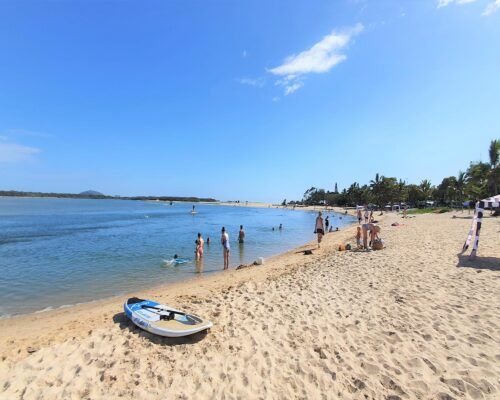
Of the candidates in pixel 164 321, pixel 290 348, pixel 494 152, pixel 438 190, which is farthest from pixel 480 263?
pixel 438 190

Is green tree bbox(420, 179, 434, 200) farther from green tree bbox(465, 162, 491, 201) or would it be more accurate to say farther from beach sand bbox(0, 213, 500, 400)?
beach sand bbox(0, 213, 500, 400)

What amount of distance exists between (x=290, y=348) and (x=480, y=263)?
869 centimetres

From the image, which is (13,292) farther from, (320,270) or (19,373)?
(320,270)

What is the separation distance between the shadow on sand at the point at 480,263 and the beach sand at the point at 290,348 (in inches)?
49.5

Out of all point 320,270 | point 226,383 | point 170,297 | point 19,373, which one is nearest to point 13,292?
point 170,297

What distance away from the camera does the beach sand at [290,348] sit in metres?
4.13

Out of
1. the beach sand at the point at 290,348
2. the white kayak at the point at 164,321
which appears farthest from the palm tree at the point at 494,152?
the white kayak at the point at 164,321

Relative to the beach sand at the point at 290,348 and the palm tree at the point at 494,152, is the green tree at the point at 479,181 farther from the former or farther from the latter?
the beach sand at the point at 290,348

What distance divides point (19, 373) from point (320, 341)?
5.18 metres

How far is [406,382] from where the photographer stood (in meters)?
4.05

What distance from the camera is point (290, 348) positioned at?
515cm

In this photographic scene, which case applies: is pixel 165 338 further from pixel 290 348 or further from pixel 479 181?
pixel 479 181

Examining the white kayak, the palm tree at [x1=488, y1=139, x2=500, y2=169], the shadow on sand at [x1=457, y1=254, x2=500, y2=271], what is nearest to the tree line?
the palm tree at [x1=488, y1=139, x2=500, y2=169]

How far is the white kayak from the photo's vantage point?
5645 millimetres
